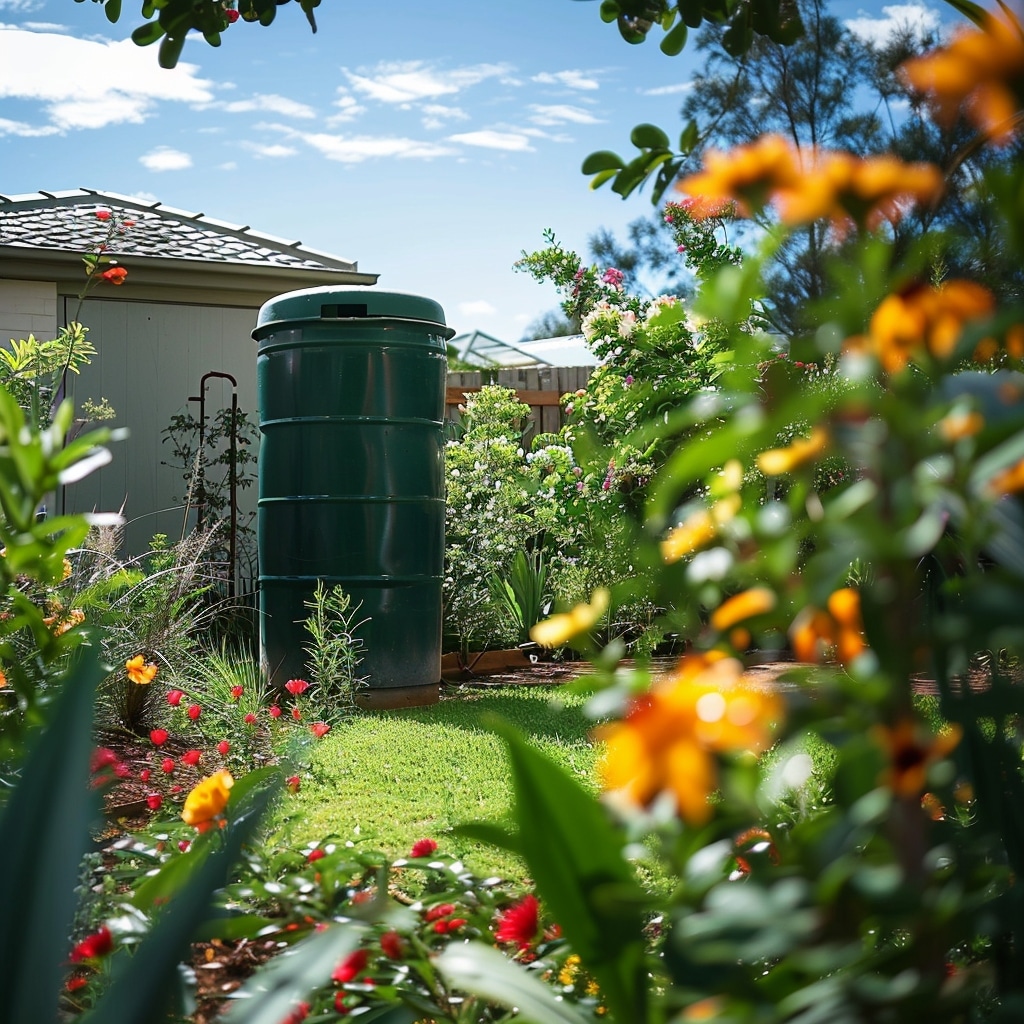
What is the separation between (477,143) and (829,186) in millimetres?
60707

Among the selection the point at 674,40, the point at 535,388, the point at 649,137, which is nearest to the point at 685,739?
the point at 649,137

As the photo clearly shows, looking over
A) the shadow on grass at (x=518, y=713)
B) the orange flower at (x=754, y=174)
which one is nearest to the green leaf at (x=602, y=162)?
the orange flower at (x=754, y=174)

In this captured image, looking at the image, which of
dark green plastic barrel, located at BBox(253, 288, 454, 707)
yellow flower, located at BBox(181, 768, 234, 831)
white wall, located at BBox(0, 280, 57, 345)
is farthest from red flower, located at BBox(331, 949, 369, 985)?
white wall, located at BBox(0, 280, 57, 345)

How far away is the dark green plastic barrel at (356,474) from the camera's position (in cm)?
495

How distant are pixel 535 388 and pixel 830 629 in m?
9.73

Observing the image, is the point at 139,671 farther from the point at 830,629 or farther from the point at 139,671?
the point at 830,629

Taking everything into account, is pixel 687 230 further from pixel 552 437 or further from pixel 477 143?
pixel 477 143

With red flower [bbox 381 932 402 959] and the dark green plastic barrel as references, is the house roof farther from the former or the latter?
red flower [bbox 381 932 402 959]

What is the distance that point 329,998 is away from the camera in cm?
139

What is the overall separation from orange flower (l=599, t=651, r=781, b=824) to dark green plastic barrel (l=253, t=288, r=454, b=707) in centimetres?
447

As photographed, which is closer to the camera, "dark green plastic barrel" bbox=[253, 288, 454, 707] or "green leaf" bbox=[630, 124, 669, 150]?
"green leaf" bbox=[630, 124, 669, 150]

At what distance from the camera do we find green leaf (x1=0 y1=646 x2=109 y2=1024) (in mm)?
755

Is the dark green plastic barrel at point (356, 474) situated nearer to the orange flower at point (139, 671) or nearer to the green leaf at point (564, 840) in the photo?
the orange flower at point (139, 671)

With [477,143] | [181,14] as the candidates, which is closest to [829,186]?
[181,14]
